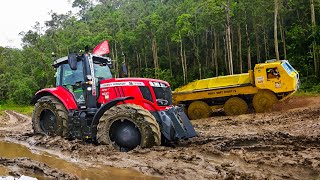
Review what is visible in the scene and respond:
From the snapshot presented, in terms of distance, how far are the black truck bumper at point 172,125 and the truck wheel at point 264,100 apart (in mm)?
6663

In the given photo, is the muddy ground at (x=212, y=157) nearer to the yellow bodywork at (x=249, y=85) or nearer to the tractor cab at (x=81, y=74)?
the tractor cab at (x=81, y=74)

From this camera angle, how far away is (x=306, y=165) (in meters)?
4.52

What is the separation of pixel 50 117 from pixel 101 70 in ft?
5.50

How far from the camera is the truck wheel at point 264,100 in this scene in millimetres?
12344

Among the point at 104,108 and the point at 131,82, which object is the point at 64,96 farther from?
the point at 131,82

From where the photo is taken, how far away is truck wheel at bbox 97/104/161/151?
6.01 metres

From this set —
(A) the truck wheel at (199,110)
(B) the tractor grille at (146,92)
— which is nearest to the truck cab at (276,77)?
(A) the truck wheel at (199,110)

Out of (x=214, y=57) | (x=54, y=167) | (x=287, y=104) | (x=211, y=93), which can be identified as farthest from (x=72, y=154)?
(x=214, y=57)

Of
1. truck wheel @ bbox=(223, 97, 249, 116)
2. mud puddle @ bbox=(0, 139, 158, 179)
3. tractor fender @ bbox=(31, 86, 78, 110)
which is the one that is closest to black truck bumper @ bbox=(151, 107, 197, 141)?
mud puddle @ bbox=(0, 139, 158, 179)

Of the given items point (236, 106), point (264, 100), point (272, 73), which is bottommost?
point (236, 106)

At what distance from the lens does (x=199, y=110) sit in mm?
13320

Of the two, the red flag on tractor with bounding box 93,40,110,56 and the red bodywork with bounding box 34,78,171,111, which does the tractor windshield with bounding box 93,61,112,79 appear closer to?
the red flag on tractor with bounding box 93,40,110,56

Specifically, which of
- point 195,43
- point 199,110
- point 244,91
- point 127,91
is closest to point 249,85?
point 244,91

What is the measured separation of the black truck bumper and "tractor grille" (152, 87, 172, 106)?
1.11 feet
